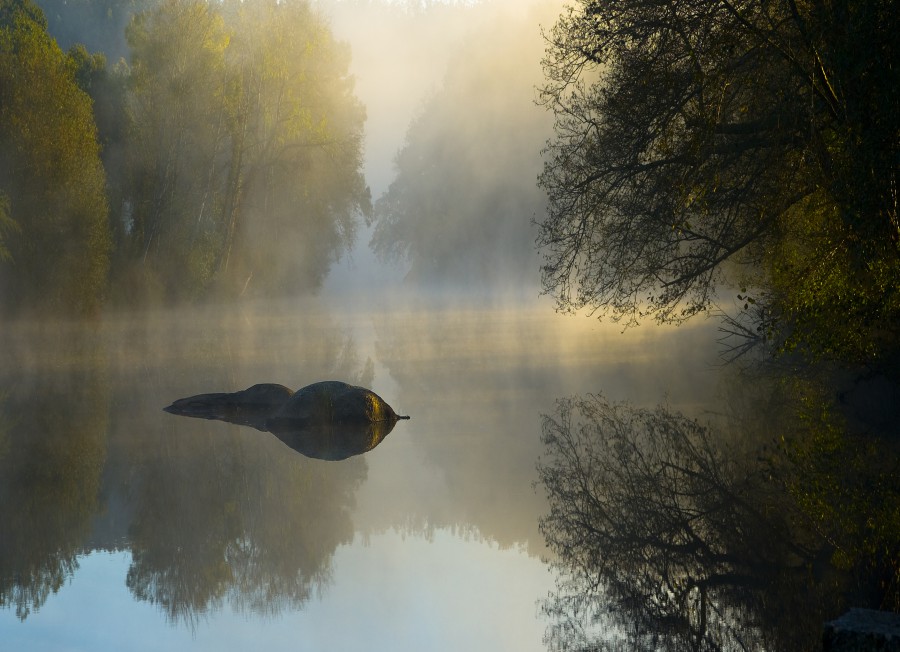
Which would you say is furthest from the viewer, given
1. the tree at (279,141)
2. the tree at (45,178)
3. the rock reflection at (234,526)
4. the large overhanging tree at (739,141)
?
the tree at (279,141)

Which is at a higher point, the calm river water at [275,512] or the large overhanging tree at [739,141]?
the large overhanging tree at [739,141]

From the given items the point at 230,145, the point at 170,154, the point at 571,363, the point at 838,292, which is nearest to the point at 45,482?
the point at 838,292

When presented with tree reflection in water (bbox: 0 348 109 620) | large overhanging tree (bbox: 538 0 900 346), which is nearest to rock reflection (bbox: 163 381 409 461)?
tree reflection in water (bbox: 0 348 109 620)

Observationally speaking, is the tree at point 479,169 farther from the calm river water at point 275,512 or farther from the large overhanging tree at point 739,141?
the large overhanging tree at point 739,141

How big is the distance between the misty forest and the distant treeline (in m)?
0.12

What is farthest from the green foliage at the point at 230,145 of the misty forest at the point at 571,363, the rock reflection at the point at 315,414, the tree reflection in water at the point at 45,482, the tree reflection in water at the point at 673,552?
the tree reflection in water at the point at 673,552

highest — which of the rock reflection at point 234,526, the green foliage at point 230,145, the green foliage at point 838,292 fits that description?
the green foliage at point 230,145

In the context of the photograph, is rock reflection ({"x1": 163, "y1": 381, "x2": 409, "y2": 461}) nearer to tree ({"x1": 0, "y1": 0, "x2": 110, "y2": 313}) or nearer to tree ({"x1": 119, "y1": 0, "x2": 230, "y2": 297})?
tree ({"x1": 0, "y1": 0, "x2": 110, "y2": 313})

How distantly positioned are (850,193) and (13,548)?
7908mm

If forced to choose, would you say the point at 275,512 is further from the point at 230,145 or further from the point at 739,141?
the point at 230,145

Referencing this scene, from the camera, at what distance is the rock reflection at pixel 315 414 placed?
12.7 meters

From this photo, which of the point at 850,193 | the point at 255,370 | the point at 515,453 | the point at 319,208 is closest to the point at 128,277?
the point at 319,208

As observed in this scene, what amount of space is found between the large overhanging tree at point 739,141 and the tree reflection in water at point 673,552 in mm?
2861

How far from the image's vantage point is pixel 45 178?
27375mm
